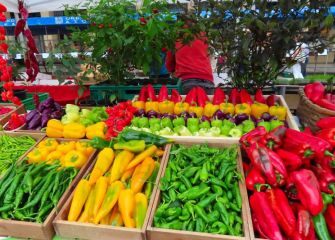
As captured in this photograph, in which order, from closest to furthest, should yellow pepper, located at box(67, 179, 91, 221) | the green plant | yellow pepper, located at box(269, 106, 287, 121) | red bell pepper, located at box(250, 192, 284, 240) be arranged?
1. red bell pepper, located at box(250, 192, 284, 240)
2. yellow pepper, located at box(67, 179, 91, 221)
3. the green plant
4. yellow pepper, located at box(269, 106, 287, 121)

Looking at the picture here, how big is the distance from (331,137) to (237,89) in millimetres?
1577

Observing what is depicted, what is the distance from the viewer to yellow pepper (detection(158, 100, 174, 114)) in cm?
308

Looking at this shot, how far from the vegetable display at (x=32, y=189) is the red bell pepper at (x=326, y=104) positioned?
8.25 feet

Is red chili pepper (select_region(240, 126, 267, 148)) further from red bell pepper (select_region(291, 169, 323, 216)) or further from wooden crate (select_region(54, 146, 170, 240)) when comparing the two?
wooden crate (select_region(54, 146, 170, 240))

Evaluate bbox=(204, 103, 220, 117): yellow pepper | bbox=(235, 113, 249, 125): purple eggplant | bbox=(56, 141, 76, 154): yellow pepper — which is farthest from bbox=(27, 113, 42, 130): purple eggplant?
bbox=(235, 113, 249, 125): purple eggplant

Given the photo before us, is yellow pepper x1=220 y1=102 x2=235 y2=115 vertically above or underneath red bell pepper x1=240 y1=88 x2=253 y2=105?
underneath

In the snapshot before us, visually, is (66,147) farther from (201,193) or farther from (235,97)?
(235,97)

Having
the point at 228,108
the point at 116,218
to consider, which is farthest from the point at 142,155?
the point at 228,108

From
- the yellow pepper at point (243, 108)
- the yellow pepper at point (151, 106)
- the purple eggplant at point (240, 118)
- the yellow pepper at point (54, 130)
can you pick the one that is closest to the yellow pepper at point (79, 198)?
the yellow pepper at point (54, 130)

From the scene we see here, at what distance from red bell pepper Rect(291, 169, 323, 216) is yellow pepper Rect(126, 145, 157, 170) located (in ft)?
3.63

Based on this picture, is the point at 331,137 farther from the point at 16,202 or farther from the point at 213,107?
the point at 16,202

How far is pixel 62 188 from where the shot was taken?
6.52ft

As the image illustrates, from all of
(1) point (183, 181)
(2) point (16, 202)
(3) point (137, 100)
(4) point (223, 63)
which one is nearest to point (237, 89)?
(4) point (223, 63)

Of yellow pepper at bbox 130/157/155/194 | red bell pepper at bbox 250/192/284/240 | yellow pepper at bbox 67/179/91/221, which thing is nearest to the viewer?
red bell pepper at bbox 250/192/284/240
